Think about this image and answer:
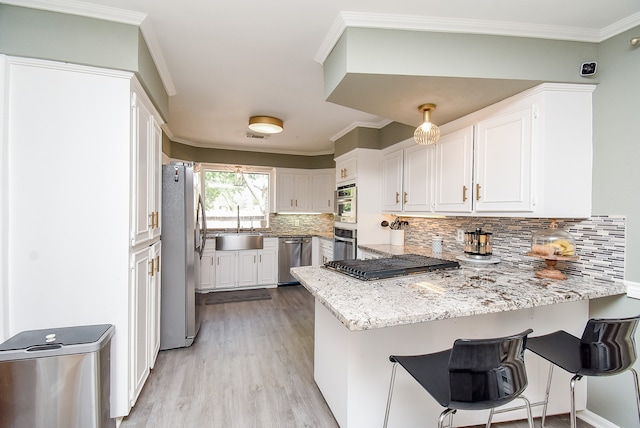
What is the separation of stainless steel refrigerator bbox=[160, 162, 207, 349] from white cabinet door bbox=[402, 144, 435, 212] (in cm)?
225

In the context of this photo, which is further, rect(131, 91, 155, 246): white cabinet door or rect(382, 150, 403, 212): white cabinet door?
rect(382, 150, 403, 212): white cabinet door

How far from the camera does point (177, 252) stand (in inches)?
108

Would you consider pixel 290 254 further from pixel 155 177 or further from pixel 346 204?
pixel 155 177

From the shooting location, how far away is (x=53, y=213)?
5.32ft

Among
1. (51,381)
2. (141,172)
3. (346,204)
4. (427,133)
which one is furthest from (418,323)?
(346,204)

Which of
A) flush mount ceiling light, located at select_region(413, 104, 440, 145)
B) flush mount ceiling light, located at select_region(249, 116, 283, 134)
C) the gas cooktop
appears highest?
flush mount ceiling light, located at select_region(249, 116, 283, 134)

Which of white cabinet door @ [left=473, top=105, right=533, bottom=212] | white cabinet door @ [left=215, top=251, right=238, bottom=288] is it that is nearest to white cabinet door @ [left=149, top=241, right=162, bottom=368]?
white cabinet door @ [left=215, top=251, right=238, bottom=288]

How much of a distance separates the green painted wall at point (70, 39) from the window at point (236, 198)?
3.49m

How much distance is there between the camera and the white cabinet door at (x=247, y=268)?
4777mm

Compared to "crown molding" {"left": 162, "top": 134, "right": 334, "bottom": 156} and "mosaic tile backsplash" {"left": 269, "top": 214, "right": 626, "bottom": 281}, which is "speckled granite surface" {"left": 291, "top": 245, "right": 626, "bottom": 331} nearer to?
"mosaic tile backsplash" {"left": 269, "top": 214, "right": 626, "bottom": 281}

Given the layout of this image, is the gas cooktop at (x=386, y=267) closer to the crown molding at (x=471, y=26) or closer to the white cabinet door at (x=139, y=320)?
the white cabinet door at (x=139, y=320)

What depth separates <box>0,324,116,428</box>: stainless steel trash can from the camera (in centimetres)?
137

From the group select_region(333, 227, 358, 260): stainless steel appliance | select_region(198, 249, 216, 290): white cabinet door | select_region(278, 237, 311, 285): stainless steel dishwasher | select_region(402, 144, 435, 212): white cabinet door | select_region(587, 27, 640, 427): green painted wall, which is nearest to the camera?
select_region(587, 27, 640, 427): green painted wall

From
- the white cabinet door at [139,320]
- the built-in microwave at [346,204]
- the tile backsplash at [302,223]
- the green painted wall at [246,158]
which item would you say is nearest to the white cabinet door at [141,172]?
the white cabinet door at [139,320]
